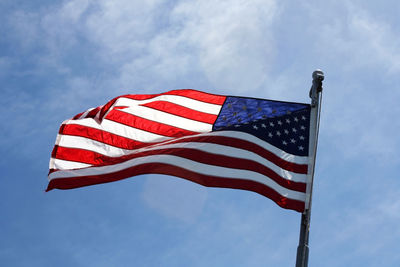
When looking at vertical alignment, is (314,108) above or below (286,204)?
above

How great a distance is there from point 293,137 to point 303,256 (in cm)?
329

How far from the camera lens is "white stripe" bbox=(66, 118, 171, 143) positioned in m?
14.6

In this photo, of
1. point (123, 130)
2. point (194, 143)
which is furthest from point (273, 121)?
point (123, 130)

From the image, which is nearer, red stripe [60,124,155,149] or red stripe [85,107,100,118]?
red stripe [60,124,155,149]

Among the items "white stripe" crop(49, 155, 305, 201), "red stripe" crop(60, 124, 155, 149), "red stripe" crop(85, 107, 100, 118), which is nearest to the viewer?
"white stripe" crop(49, 155, 305, 201)

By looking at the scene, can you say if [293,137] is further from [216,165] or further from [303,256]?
[303,256]

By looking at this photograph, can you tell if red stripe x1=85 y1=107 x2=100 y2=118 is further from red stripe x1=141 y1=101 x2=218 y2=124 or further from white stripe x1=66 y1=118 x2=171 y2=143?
red stripe x1=141 y1=101 x2=218 y2=124

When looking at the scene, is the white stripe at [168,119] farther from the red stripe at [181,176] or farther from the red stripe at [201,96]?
the red stripe at [181,176]

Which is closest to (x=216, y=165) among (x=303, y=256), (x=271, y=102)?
(x=271, y=102)

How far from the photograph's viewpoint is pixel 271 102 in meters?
14.1

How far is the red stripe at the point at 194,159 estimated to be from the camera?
42.1 feet

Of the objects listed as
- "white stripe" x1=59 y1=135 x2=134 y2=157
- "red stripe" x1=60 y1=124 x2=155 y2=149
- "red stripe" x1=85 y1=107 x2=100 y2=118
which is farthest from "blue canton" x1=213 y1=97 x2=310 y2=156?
"red stripe" x1=85 y1=107 x2=100 y2=118

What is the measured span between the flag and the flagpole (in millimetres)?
140

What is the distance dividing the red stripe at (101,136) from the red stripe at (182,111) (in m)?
1.22
